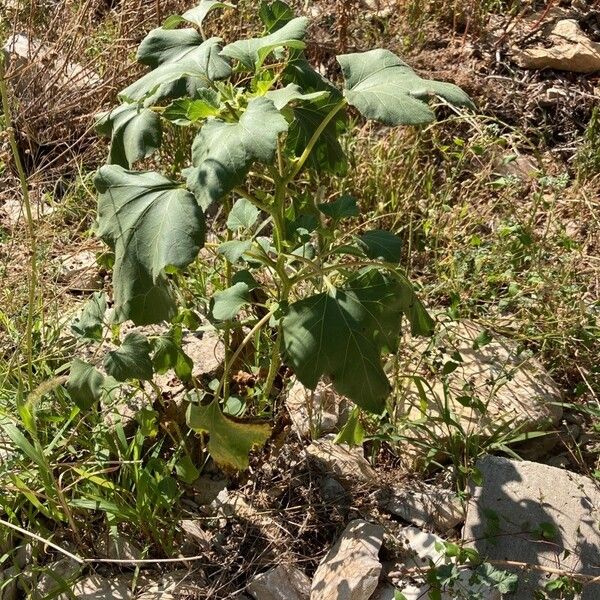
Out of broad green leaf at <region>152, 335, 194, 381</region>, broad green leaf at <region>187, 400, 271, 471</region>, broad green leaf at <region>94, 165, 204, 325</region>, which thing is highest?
broad green leaf at <region>94, 165, 204, 325</region>

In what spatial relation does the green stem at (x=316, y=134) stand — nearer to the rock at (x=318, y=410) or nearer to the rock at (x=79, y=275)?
the rock at (x=318, y=410)

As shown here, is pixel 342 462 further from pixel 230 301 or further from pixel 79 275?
pixel 79 275

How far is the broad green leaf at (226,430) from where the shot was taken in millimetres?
2205

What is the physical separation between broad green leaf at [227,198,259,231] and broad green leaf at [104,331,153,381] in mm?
426

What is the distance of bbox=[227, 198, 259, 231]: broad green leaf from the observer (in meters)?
2.38

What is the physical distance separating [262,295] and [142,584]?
92cm

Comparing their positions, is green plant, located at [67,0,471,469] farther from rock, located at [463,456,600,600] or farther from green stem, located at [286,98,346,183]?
rock, located at [463,456,600,600]

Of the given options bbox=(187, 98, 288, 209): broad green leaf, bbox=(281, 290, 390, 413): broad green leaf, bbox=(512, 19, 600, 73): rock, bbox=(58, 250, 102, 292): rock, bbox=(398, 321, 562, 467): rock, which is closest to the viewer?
bbox=(187, 98, 288, 209): broad green leaf

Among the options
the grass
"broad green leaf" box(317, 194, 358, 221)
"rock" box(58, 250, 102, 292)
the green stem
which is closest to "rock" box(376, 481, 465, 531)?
the grass

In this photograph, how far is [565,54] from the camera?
4.04 meters

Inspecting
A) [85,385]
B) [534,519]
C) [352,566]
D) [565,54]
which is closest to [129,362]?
[85,385]

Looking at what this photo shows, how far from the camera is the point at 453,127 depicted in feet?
12.5

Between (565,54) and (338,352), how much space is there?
8.70 ft

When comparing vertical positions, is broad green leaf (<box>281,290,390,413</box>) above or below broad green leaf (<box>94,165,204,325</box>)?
below
